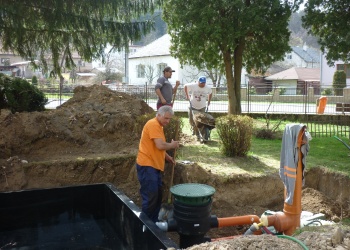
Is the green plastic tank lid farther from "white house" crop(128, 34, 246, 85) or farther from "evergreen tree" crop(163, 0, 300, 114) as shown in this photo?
"white house" crop(128, 34, 246, 85)

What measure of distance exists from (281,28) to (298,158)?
32.5 ft

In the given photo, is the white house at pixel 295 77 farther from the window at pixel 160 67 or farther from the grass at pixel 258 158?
the grass at pixel 258 158

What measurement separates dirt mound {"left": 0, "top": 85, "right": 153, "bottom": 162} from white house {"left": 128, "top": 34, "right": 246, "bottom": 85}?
96.4 ft

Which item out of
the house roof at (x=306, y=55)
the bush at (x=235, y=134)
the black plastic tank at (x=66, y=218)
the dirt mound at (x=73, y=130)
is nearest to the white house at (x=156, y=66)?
the house roof at (x=306, y=55)

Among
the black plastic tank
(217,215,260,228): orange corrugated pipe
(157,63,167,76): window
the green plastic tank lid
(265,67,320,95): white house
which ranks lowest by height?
the black plastic tank

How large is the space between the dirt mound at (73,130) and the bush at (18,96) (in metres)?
→ 2.10

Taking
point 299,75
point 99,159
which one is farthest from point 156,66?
point 99,159

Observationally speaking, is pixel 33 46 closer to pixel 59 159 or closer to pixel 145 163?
pixel 59 159

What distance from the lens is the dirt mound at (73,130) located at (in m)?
8.45

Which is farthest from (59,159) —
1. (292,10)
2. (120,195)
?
(292,10)

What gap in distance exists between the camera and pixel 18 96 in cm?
1189

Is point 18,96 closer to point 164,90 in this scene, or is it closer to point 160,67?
point 164,90


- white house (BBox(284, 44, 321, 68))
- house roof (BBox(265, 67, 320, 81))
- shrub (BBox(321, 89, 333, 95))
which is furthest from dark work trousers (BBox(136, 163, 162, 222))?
white house (BBox(284, 44, 321, 68))

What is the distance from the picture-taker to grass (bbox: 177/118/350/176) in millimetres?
7277
